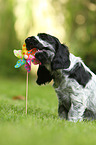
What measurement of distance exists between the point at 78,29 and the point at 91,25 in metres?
1.90

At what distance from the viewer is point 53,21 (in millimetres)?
13023

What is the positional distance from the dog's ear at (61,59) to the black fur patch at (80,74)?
17cm

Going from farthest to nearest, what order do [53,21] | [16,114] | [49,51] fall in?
1. [53,21]
2. [16,114]
3. [49,51]

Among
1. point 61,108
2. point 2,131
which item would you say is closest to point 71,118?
point 61,108

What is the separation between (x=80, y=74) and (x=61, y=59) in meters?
0.42

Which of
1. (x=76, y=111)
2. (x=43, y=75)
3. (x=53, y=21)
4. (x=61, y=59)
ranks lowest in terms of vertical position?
(x=76, y=111)

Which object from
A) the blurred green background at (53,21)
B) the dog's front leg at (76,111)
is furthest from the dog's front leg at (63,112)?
the blurred green background at (53,21)

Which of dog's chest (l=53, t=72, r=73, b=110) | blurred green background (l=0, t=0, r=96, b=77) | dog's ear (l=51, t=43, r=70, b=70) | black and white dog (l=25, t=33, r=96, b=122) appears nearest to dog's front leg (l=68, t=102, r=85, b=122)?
black and white dog (l=25, t=33, r=96, b=122)

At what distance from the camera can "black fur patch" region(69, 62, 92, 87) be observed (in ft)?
11.9

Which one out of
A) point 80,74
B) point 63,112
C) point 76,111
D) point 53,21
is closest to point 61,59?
point 80,74

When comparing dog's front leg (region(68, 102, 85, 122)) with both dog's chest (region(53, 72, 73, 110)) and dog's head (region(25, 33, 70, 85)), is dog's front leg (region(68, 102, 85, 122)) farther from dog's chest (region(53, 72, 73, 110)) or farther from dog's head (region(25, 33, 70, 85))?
dog's head (region(25, 33, 70, 85))

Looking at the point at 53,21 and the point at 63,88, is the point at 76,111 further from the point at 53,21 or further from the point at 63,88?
the point at 53,21

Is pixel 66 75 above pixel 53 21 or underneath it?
underneath

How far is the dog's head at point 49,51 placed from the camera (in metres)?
3.43
